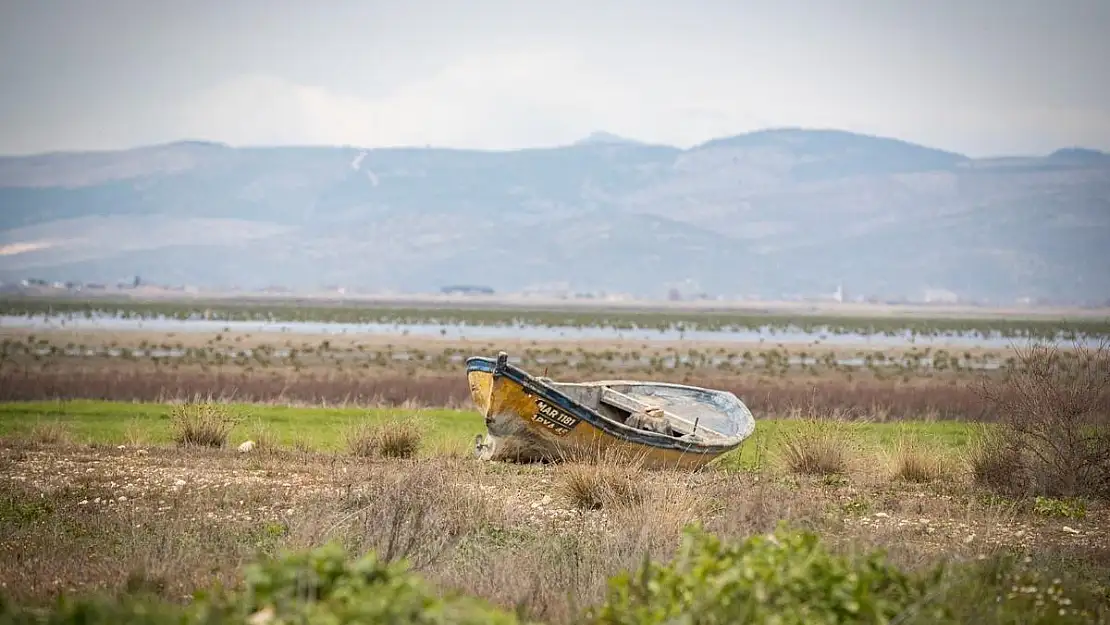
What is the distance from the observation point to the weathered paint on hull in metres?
20.5

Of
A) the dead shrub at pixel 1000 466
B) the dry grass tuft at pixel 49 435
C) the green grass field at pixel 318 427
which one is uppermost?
the dead shrub at pixel 1000 466

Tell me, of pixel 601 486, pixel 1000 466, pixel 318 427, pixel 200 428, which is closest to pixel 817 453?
pixel 1000 466

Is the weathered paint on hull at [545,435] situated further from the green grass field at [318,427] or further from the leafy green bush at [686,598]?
the leafy green bush at [686,598]

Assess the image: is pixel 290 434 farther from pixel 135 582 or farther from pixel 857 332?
pixel 857 332

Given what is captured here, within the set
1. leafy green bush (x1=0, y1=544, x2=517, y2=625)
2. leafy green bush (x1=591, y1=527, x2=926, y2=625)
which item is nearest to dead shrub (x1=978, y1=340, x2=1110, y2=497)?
leafy green bush (x1=591, y1=527, x2=926, y2=625)

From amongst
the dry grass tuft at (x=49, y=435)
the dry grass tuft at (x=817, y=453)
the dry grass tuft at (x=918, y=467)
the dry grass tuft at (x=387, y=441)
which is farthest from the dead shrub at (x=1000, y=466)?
the dry grass tuft at (x=49, y=435)

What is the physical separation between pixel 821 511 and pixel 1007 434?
15.9 feet

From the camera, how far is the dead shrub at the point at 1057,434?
18.3 metres

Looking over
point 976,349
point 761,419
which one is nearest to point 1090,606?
point 761,419

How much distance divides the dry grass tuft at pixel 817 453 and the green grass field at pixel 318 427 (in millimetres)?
464

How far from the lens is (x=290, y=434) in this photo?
84.2ft

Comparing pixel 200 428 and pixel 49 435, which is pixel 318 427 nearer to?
pixel 200 428

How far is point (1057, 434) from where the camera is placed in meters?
18.4

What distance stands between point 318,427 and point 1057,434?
14474 millimetres
